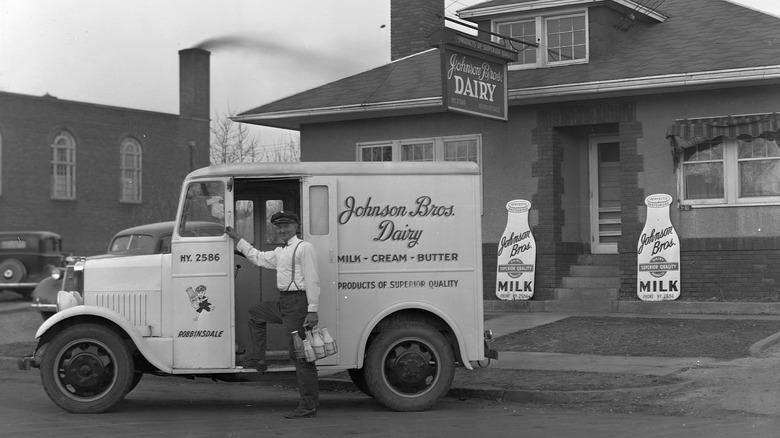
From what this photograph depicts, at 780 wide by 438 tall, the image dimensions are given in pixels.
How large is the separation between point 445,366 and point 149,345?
9.09 ft

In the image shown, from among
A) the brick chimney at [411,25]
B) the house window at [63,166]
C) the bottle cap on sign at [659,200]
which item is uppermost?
the brick chimney at [411,25]

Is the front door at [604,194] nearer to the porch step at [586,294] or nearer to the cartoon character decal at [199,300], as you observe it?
the porch step at [586,294]

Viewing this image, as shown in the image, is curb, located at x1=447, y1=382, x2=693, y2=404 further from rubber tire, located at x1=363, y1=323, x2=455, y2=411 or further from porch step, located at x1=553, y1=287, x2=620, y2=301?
porch step, located at x1=553, y1=287, x2=620, y2=301

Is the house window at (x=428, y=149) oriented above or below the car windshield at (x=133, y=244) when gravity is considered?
above

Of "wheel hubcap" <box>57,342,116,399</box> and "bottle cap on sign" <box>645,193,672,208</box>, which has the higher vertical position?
"bottle cap on sign" <box>645,193,672,208</box>

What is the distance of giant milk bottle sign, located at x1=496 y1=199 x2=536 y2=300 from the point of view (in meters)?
18.0

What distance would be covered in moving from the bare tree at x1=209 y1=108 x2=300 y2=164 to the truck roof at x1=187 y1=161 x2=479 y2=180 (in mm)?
12567

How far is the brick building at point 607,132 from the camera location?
16.3 metres

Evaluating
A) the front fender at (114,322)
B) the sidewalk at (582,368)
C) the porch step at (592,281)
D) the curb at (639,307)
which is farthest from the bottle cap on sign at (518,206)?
the front fender at (114,322)

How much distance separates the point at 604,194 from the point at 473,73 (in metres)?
3.97

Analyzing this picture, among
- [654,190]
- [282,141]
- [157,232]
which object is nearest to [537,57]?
[654,190]

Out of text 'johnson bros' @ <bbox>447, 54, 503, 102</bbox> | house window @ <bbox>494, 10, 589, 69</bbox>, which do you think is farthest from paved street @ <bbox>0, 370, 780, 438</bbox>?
house window @ <bbox>494, 10, 589, 69</bbox>

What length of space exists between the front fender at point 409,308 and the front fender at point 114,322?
181 centimetres

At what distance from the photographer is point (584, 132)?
18.7 metres
